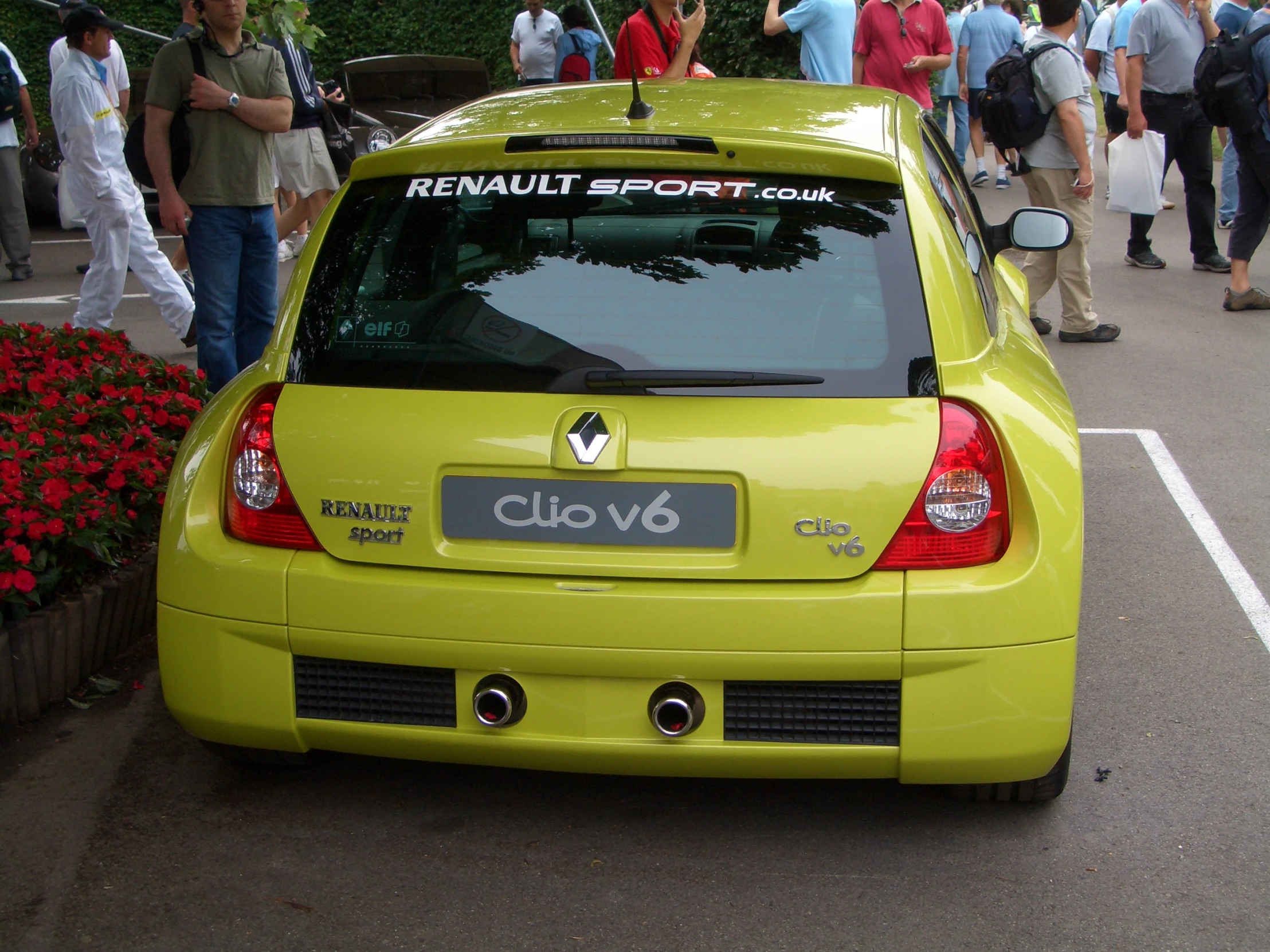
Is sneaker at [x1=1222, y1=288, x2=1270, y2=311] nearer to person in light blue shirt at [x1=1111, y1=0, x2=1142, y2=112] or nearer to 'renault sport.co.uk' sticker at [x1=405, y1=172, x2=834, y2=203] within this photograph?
person in light blue shirt at [x1=1111, y1=0, x2=1142, y2=112]

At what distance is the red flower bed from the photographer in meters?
3.93

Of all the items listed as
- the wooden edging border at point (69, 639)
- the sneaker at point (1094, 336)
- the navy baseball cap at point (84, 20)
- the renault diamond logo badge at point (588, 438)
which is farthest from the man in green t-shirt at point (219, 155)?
the sneaker at point (1094, 336)

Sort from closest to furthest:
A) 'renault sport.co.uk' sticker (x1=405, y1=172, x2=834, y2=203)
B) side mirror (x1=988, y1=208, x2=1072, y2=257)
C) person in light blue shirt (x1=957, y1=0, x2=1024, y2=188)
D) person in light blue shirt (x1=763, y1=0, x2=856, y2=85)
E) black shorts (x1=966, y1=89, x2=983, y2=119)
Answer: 'renault sport.co.uk' sticker (x1=405, y1=172, x2=834, y2=203) < side mirror (x1=988, y1=208, x2=1072, y2=257) < person in light blue shirt (x1=763, y1=0, x2=856, y2=85) < person in light blue shirt (x1=957, y1=0, x2=1024, y2=188) < black shorts (x1=966, y1=89, x2=983, y2=119)

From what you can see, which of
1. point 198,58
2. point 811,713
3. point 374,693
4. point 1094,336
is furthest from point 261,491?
point 1094,336

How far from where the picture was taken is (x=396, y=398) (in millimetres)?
2963

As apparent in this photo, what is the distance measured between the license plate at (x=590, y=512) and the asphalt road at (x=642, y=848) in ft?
2.50

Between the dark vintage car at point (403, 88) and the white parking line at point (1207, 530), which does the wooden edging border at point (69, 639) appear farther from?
the dark vintage car at point (403, 88)

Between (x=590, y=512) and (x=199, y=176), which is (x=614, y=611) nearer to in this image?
(x=590, y=512)

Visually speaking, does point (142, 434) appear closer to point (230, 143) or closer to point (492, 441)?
point (230, 143)

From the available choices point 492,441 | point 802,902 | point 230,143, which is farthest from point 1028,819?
point 230,143

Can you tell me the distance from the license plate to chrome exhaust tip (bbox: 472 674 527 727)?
300 mm

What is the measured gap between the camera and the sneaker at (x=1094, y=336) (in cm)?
858

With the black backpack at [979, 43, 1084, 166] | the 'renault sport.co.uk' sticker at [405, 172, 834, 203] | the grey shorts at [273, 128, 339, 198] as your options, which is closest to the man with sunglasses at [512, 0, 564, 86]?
the grey shorts at [273, 128, 339, 198]

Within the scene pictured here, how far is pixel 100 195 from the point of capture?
798 centimetres
